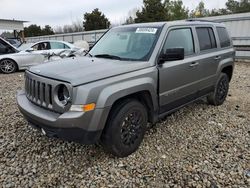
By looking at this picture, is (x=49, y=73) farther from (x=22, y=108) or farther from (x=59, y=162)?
(x=59, y=162)

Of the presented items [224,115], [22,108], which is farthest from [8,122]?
[224,115]

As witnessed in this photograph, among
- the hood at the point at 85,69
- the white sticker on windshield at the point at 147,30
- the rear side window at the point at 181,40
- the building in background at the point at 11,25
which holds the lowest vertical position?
the hood at the point at 85,69

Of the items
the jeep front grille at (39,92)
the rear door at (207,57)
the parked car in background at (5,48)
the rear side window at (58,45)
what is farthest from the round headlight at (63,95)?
the rear side window at (58,45)

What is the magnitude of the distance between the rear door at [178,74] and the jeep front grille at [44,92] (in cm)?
155

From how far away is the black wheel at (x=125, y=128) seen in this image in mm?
3090

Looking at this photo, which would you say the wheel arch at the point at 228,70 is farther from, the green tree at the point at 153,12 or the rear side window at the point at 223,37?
the green tree at the point at 153,12

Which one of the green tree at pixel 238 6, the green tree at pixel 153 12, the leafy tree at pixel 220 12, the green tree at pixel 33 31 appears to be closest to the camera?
the green tree at pixel 153 12

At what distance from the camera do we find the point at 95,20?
123ft

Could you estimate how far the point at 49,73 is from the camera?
3.09m

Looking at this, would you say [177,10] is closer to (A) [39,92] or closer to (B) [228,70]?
(B) [228,70]

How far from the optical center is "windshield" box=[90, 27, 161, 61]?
3.69m

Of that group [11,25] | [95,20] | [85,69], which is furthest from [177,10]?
[85,69]

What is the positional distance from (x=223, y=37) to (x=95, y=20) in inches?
1347

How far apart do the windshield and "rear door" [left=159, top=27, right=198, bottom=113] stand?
253 millimetres
